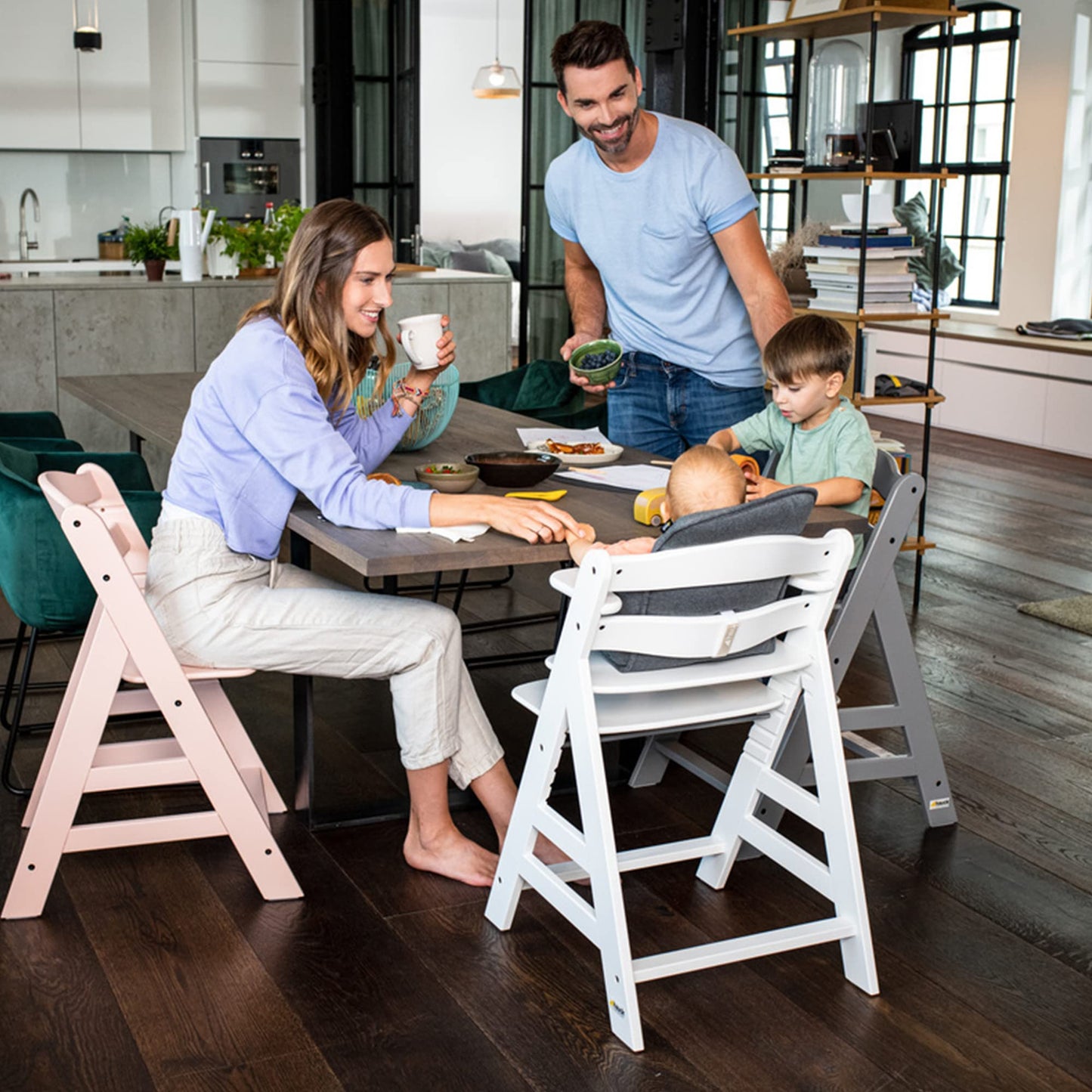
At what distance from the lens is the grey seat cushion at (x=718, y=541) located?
7.06 feet

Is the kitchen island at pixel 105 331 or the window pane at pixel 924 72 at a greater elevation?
the window pane at pixel 924 72

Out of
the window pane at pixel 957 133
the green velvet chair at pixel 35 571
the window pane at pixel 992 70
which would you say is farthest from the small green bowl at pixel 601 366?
the window pane at pixel 957 133

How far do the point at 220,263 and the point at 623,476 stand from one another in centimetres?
366

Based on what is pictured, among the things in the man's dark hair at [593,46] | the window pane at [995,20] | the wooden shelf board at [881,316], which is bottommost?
the wooden shelf board at [881,316]

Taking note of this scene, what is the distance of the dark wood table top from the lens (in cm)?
222

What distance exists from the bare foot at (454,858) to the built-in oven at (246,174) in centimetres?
665

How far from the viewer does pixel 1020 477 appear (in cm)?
713

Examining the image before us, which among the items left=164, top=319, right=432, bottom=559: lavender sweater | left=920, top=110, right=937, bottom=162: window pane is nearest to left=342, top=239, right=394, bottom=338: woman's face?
left=164, top=319, right=432, bottom=559: lavender sweater

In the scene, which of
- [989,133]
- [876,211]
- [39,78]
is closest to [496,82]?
[39,78]

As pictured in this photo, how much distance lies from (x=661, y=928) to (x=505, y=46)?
37.3ft

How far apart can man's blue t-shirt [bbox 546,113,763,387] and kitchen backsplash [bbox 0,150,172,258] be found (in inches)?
244

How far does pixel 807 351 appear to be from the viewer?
2.90m

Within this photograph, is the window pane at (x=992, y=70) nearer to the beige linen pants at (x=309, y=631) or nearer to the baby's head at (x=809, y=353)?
the baby's head at (x=809, y=353)

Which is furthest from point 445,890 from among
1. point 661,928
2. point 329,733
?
point 329,733
